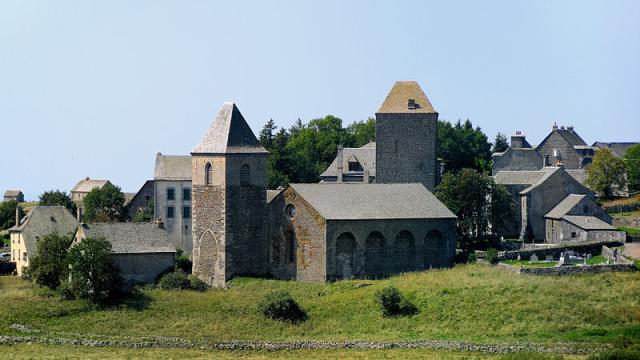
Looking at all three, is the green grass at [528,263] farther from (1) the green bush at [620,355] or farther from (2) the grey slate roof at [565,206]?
(1) the green bush at [620,355]

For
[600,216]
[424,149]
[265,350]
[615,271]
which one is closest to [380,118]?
[424,149]

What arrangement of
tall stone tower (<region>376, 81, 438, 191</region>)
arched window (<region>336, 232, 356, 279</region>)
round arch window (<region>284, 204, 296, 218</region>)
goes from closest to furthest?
arched window (<region>336, 232, 356, 279</region>) < round arch window (<region>284, 204, 296, 218</region>) < tall stone tower (<region>376, 81, 438, 191</region>)

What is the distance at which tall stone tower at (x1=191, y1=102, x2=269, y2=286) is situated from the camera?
68.0 meters

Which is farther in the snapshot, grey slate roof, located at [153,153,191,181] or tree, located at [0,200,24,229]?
tree, located at [0,200,24,229]

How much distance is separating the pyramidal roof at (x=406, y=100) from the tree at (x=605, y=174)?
21.5 m

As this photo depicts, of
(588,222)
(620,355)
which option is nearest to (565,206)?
(588,222)

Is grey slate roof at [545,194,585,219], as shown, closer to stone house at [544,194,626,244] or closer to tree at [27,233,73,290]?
stone house at [544,194,626,244]

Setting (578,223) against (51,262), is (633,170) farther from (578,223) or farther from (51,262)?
(51,262)

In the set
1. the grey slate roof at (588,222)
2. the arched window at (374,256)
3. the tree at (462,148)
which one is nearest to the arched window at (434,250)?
the arched window at (374,256)

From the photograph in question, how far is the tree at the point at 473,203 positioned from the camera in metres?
77.8

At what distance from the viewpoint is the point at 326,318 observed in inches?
2330

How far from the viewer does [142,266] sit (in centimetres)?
6688

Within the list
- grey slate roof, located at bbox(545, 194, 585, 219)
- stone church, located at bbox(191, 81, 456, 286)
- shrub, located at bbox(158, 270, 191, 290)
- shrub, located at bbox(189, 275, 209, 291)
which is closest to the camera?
shrub, located at bbox(158, 270, 191, 290)

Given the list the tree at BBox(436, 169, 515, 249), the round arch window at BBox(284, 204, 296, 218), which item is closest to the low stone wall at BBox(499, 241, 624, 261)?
the tree at BBox(436, 169, 515, 249)
